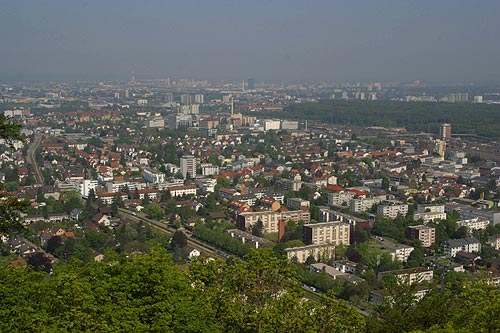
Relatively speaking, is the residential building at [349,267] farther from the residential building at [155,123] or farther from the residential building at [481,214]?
the residential building at [155,123]

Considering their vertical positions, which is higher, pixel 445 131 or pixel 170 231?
pixel 445 131

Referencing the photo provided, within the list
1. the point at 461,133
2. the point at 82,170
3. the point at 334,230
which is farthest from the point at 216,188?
the point at 461,133

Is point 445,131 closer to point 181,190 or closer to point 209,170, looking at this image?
point 209,170

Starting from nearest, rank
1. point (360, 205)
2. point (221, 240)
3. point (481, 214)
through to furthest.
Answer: point (221, 240), point (481, 214), point (360, 205)

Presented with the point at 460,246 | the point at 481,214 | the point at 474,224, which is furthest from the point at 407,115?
the point at 460,246

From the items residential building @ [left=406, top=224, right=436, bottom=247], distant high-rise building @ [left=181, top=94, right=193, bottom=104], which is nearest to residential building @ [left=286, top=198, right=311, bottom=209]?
residential building @ [left=406, top=224, right=436, bottom=247]
